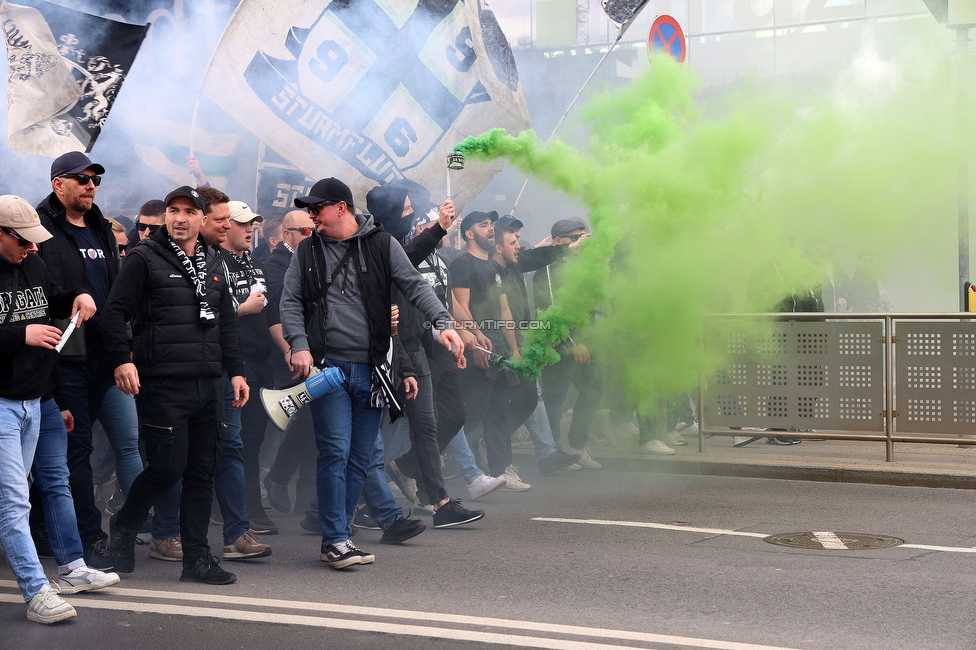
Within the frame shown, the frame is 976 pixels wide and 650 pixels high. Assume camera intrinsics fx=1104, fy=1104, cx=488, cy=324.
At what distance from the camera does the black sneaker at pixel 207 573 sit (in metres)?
5.37

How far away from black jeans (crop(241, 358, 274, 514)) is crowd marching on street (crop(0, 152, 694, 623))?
0.01 metres

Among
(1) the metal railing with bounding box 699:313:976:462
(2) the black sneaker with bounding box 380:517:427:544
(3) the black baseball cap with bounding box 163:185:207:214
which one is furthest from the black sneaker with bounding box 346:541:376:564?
(1) the metal railing with bounding box 699:313:976:462

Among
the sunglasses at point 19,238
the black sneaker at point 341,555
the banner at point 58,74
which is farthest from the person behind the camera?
the banner at point 58,74

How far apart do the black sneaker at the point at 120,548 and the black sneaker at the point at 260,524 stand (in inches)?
48.3

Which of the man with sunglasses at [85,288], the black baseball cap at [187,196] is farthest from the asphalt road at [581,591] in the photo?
the black baseball cap at [187,196]

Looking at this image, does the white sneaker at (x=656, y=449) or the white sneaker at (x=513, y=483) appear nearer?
the white sneaker at (x=513, y=483)

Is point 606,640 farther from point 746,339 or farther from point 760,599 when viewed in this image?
point 746,339

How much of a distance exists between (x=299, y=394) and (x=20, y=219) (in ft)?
5.22

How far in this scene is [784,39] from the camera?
18.2m

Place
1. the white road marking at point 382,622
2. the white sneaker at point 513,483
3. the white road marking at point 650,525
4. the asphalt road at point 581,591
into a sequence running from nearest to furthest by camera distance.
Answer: the white road marking at point 382,622 → the asphalt road at point 581,591 → the white road marking at point 650,525 → the white sneaker at point 513,483

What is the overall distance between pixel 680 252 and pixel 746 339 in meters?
1.40

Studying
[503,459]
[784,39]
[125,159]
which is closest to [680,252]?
[503,459]

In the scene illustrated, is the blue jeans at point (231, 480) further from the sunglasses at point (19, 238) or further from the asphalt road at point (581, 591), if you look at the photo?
the sunglasses at point (19, 238)

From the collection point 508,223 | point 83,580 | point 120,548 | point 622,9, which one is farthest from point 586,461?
point 83,580
